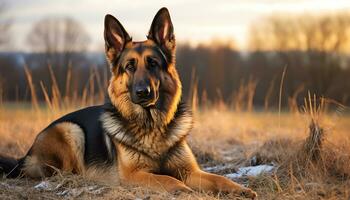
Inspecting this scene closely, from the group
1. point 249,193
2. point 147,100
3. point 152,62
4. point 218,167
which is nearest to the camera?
point 249,193

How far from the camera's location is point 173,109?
469 centimetres

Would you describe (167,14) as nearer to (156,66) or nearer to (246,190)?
(156,66)

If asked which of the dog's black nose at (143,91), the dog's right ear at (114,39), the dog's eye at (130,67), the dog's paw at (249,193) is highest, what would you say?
the dog's right ear at (114,39)

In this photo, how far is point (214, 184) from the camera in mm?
4168

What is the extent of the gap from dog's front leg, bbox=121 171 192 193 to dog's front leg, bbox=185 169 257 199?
0.24 meters

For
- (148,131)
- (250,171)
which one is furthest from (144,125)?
(250,171)

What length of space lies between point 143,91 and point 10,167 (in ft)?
7.17

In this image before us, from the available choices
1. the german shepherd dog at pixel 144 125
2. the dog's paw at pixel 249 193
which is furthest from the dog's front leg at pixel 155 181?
the dog's paw at pixel 249 193

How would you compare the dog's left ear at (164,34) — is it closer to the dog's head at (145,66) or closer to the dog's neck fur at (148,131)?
the dog's head at (145,66)

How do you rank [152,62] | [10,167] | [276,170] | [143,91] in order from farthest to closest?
[10,167]
[276,170]
[152,62]
[143,91]

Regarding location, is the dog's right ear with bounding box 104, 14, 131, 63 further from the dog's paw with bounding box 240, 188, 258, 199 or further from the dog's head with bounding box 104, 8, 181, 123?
the dog's paw with bounding box 240, 188, 258, 199

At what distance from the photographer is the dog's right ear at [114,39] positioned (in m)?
4.62

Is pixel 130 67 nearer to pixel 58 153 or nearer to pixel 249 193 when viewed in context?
pixel 58 153

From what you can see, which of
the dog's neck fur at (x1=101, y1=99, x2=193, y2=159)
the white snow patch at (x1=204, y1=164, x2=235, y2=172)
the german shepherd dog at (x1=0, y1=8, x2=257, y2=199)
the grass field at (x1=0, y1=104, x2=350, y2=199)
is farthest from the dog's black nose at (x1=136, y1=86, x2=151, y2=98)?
the white snow patch at (x1=204, y1=164, x2=235, y2=172)
